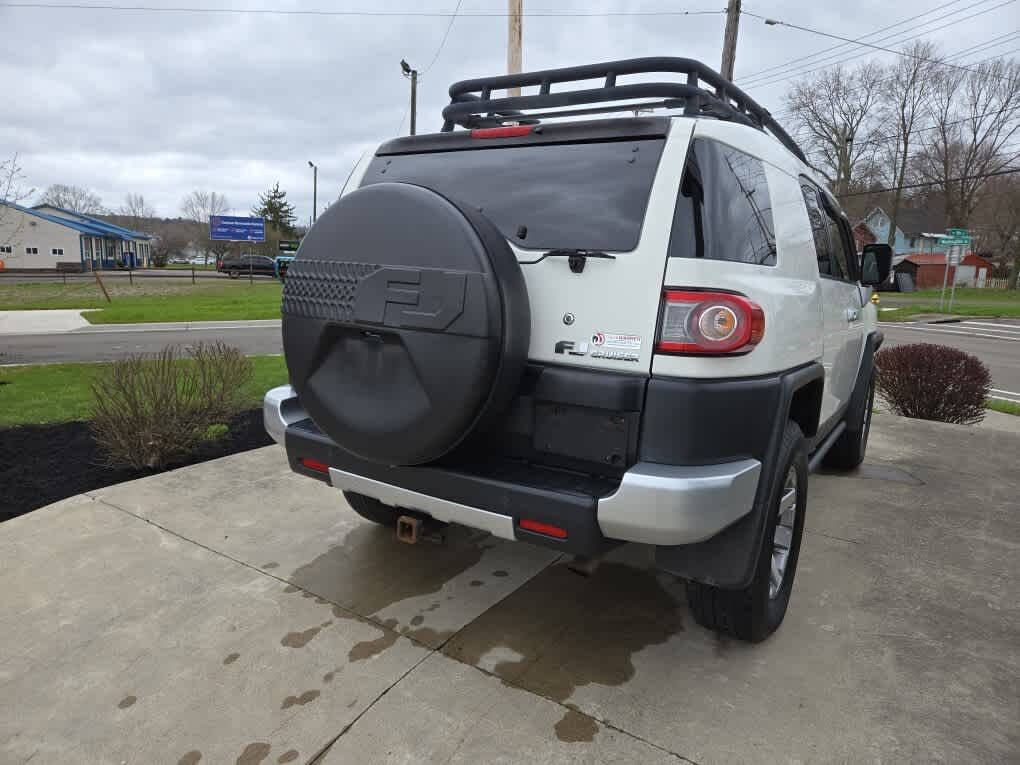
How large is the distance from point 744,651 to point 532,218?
190 centimetres

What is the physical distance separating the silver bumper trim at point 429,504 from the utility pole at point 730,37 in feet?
52.7

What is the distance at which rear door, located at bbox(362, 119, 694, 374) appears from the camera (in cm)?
217

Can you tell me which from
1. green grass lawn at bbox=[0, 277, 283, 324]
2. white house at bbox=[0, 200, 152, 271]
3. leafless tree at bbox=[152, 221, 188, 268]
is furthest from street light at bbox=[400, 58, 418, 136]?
leafless tree at bbox=[152, 221, 188, 268]

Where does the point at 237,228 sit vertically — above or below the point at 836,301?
above

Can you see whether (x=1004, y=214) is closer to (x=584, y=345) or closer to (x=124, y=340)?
(x=124, y=340)

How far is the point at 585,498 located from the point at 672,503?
0.27 metres

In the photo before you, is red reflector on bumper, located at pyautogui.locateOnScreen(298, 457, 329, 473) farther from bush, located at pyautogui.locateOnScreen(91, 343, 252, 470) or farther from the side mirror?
the side mirror

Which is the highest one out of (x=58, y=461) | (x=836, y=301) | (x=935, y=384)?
(x=836, y=301)

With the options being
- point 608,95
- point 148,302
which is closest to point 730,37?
point 608,95

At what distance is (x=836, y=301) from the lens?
11.3 feet

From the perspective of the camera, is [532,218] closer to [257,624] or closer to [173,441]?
[257,624]

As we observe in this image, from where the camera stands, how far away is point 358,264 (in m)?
2.31

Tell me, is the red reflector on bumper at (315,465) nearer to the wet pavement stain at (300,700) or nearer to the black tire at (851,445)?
the wet pavement stain at (300,700)

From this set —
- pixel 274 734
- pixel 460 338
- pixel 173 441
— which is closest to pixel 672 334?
pixel 460 338
